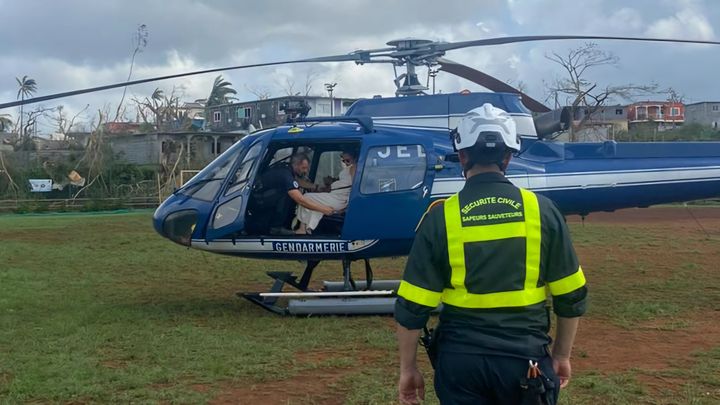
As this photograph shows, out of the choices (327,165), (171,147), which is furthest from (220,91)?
(327,165)

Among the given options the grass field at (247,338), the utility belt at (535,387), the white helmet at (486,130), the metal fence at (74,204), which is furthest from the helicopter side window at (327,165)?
the metal fence at (74,204)

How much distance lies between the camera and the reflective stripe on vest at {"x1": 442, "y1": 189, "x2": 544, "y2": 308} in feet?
10.1

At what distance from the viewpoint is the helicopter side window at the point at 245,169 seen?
917 centimetres

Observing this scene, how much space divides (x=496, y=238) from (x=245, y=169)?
254 inches

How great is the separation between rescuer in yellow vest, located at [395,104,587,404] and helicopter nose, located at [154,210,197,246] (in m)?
6.42

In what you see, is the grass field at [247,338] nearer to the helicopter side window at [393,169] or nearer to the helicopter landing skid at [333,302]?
the helicopter landing skid at [333,302]

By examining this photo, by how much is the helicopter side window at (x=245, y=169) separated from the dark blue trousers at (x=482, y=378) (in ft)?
20.8

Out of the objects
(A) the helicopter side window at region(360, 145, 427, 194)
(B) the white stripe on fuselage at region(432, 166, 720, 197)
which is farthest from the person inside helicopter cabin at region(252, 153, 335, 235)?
(B) the white stripe on fuselage at region(432, 166, 720, 197)

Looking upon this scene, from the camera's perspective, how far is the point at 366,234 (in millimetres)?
8961

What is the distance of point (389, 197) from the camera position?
8.93m

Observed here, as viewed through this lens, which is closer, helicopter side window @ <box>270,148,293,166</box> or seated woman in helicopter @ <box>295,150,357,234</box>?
seated woman in helicopter @ <box>295,150,357,234</box>

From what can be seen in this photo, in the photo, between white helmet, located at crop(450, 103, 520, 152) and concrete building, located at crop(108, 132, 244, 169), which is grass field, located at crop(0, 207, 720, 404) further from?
concrete building, located at crop(108, 132, 244, 169)

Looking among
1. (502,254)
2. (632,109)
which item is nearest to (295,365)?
(502,254)

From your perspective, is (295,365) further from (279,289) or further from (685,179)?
(685,179)
